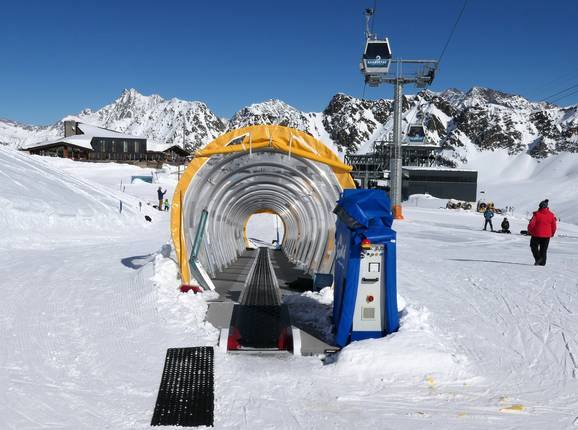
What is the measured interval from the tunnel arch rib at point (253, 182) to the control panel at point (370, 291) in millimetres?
2126

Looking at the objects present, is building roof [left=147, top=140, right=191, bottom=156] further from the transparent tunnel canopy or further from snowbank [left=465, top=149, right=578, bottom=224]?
the transparent tunnel canopy

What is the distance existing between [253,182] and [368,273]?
663 centimetres

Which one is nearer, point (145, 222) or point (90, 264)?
point (90, 264)

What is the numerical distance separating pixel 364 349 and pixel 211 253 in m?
5.64

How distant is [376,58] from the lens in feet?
119

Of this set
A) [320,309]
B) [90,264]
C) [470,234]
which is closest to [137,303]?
[320,309]

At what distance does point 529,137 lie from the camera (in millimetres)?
136500

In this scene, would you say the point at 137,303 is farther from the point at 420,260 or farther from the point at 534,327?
the point at 420,260

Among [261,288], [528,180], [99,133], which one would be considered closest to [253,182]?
[261,288]

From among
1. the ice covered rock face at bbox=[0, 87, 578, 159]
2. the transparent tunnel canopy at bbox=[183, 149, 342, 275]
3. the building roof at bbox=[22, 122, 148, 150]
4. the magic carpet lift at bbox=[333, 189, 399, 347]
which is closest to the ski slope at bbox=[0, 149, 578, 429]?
the magic carpet lift at bbox=[333, 189, 399, 347]

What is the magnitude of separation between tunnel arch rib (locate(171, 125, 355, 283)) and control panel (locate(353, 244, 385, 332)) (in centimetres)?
213

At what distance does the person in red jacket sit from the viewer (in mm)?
10594

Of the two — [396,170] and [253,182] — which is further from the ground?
[396,170]

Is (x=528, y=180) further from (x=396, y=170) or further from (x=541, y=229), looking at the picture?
(x=541, y=229)
